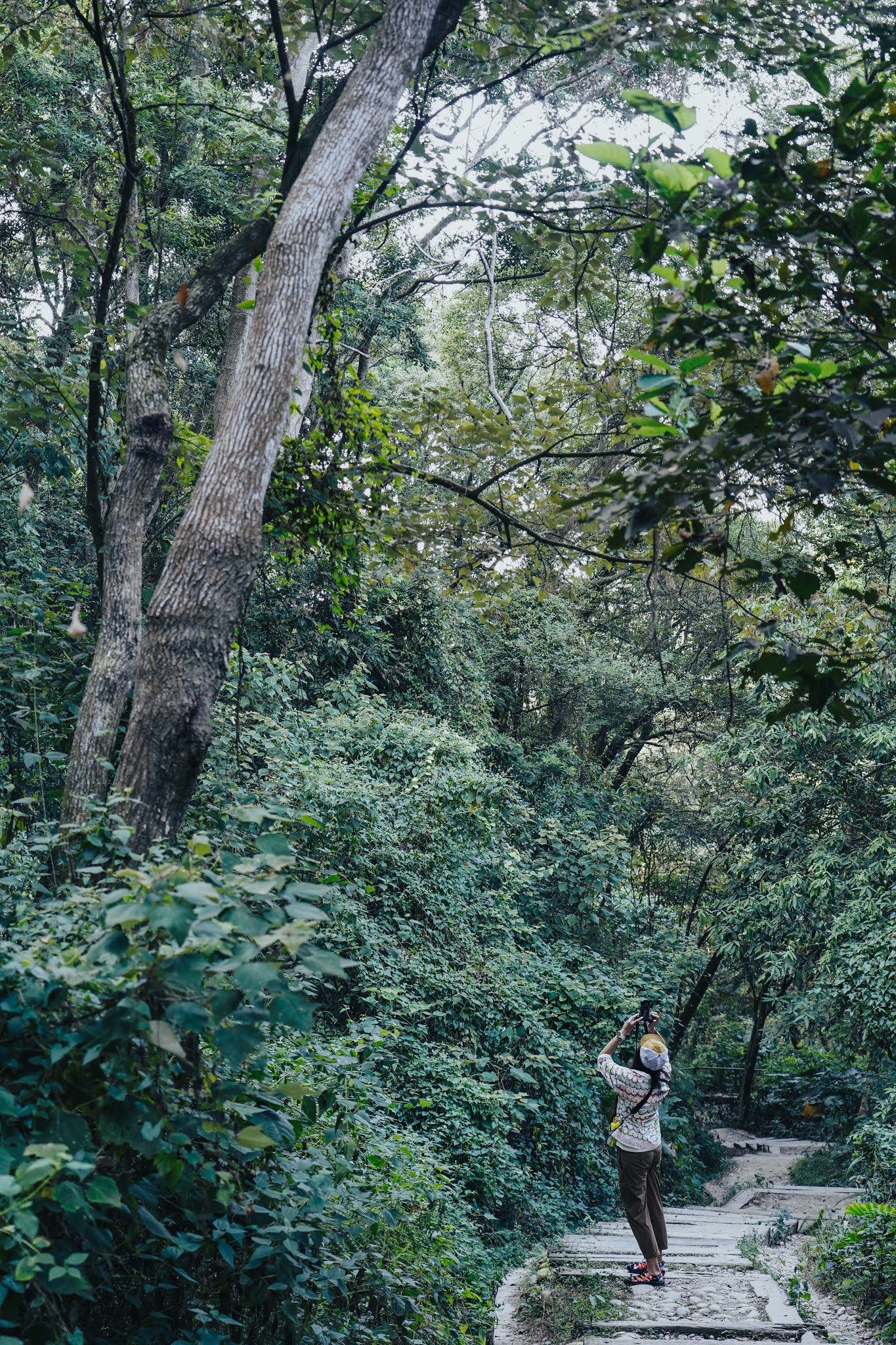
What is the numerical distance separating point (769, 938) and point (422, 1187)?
333 inches

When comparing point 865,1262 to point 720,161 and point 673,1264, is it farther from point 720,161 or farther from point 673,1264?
point 720,161

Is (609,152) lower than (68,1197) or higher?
higher

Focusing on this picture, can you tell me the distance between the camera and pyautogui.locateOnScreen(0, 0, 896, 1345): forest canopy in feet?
7.70

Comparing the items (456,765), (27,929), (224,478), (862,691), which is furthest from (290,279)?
(862,691)

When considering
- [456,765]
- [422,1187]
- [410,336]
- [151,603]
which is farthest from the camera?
[410,336]

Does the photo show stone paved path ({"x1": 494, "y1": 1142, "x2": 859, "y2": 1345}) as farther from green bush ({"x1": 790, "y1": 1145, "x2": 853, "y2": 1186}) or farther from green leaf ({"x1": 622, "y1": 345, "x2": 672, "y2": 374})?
green bush ({"x1": 790, "y1": 1145, "x2": 853, "y2": 1186})

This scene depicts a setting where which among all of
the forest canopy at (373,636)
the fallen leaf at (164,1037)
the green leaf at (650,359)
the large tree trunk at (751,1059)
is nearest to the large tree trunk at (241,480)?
the forest canopy at (373,636)

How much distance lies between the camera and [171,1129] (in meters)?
2.39

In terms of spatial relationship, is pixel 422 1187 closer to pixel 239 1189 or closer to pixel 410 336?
pixel 239 1189

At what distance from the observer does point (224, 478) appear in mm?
3441

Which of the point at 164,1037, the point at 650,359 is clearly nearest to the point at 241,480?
the point at 650,359

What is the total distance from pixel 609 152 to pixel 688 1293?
586cm

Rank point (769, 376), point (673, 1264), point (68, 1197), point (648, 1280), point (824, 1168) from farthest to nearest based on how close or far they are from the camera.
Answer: point (824, 1168)
point (673, 1264)
point (648, 1280)
point (769, 376)
point (68, 1197)

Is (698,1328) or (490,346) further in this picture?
(490,346)
